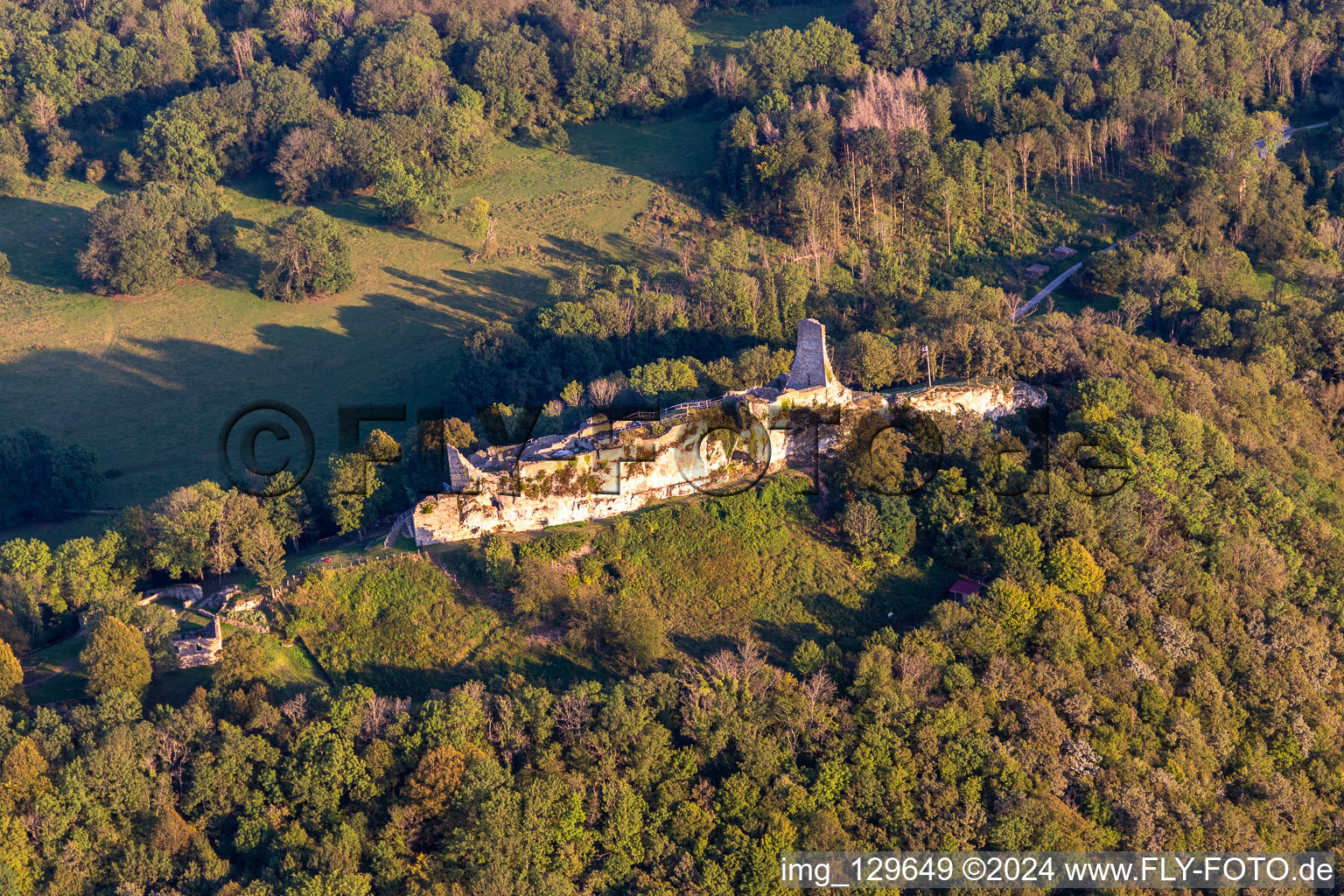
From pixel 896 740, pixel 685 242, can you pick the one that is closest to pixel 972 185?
pixel 685 242

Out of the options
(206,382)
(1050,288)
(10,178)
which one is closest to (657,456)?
(206,382)

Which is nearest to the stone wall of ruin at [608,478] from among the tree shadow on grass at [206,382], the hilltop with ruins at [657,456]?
the hilltop with ruins at [657,456]

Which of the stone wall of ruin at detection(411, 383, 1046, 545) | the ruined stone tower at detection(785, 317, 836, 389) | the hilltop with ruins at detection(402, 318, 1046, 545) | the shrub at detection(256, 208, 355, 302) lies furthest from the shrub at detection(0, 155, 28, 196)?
the ruined stone tower at detection(785, 317, 836, 389)

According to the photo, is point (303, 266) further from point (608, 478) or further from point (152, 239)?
point (608, 478)

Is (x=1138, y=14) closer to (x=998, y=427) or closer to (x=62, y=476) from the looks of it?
(x=998, y=427)

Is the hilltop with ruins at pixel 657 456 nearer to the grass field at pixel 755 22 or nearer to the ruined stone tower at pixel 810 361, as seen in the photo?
the ruined stone tower at pixel 810 361

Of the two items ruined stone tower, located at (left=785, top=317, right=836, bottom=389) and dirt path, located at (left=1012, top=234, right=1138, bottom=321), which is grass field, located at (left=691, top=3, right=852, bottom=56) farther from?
ruined stone tower, located at (left=785, top=317, right=836, bottom=389)
